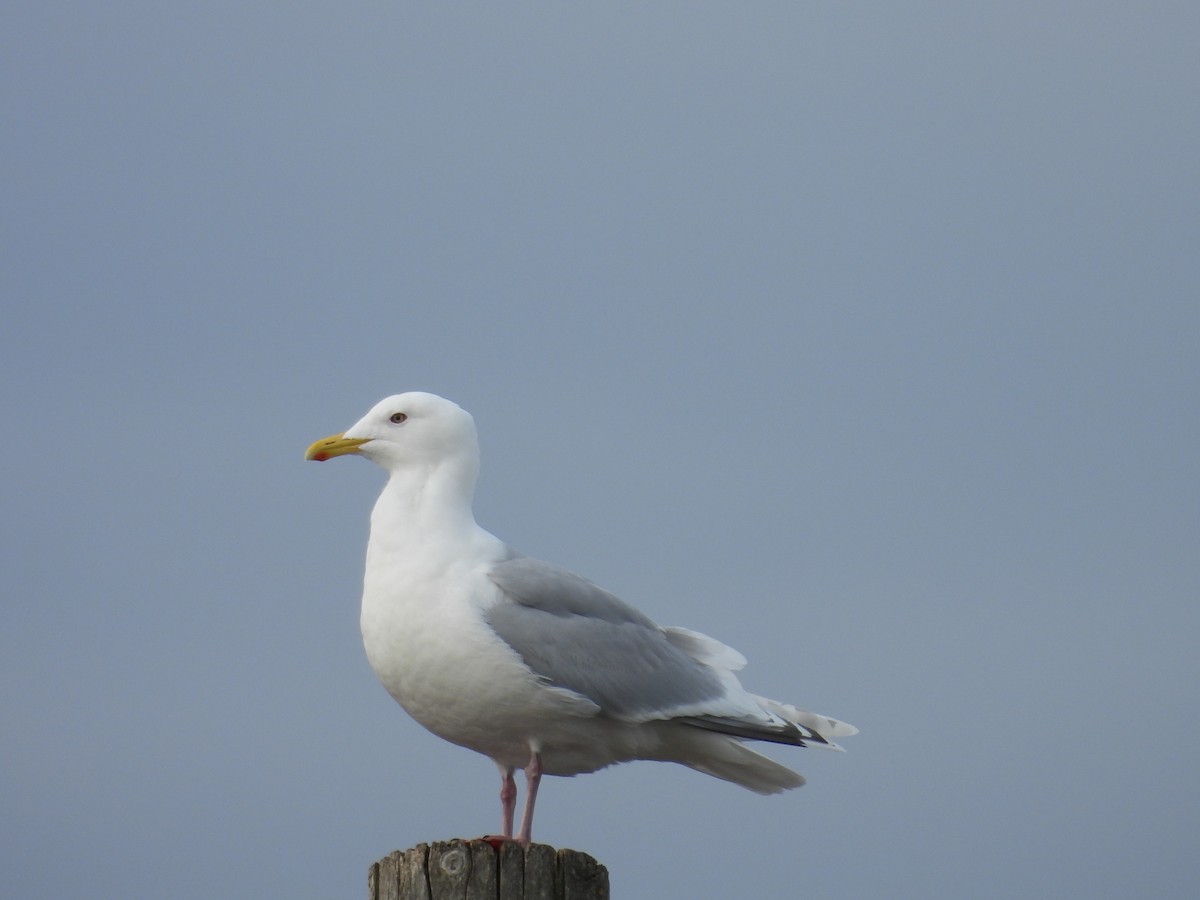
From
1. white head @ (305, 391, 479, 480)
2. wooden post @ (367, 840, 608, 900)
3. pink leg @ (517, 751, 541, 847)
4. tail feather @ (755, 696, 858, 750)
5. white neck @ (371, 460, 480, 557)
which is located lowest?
wooden post @ (367, 840, 608, 900)

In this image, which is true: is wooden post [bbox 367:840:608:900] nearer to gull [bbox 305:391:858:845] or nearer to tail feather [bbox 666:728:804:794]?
gull [bbox 305:391:858:845]

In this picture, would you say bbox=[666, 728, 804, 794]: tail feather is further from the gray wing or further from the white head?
the white head

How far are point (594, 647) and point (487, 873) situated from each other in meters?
2.45

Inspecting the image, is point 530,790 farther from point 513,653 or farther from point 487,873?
point 487,873

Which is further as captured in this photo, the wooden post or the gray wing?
the gray wing

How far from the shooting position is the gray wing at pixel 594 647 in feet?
27.2

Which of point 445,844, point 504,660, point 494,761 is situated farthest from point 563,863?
point 494,761

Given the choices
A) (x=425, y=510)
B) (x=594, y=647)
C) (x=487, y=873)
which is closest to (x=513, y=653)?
(x=594, y=647)

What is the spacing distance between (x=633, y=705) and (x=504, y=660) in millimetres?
778

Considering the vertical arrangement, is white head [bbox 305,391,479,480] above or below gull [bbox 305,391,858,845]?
above

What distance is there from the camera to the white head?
359 inches

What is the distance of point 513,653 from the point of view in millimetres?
8172

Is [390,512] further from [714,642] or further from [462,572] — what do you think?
[714,642]

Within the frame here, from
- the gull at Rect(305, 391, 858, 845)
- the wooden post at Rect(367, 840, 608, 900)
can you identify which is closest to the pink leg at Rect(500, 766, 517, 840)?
the gull at Rect(305, 391, 858, 845)
